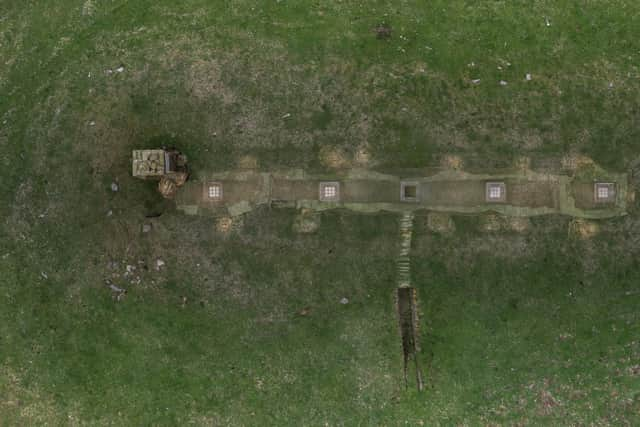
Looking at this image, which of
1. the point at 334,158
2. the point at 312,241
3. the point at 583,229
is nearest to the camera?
the point at 583,229

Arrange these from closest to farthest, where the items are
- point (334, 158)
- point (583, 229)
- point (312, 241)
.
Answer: point (583, 229) < point (312, 241) < point (334, 158)

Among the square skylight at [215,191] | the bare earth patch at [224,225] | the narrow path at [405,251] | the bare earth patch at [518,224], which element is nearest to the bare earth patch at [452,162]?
the narrow path at [405,251]

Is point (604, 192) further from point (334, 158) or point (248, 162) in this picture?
point (248, 162)

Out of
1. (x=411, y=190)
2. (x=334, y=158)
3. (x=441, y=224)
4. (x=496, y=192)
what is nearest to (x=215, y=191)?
(x=334, y=158)

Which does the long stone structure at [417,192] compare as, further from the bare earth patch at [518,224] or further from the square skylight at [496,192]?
the bare earth patch at [518,224]

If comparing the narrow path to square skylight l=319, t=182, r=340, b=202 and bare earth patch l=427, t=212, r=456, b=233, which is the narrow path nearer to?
bare earth patch l=427, t=212, r=456, b=233

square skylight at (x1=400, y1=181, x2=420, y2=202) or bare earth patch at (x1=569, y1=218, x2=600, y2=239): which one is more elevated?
square skylight at (x1=400, y1=181, x2=420, y2=202)

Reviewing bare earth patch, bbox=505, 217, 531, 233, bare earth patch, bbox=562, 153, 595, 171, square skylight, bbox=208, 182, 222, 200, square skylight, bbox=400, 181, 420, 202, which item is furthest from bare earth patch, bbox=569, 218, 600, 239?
square skylight, bbox=208, 182, 222, 200

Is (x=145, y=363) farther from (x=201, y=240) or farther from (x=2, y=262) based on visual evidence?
(x=2, y=262)
